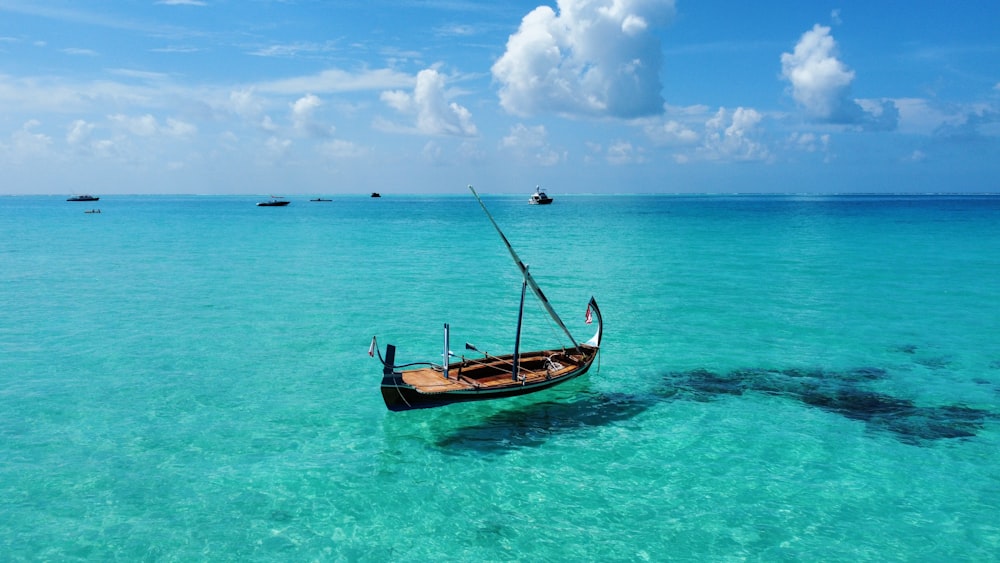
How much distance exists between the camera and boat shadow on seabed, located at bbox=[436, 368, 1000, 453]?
70.5ft

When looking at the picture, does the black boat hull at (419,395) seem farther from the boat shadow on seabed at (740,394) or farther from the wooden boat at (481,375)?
the boat shadow on seabed at (740,394)

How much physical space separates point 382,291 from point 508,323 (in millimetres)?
14837

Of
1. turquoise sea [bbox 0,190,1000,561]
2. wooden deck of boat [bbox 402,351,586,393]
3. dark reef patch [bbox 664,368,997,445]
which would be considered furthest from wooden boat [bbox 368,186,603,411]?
dark reef patch [bbox 664,368,997,445]

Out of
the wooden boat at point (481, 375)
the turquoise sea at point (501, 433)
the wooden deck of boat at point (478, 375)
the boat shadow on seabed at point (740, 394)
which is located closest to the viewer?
the turquoise sea at point (501, 433)

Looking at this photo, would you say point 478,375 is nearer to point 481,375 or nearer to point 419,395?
point 481,375

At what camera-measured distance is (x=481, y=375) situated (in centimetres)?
2442

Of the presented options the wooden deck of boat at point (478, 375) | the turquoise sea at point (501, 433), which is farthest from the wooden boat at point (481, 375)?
the turquoise sea at point (501, 433)

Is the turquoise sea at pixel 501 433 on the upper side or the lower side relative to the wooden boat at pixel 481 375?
lower

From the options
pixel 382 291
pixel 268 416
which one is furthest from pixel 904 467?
pixel 382 291

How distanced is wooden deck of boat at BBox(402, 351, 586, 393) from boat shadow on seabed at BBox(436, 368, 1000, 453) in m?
1.33

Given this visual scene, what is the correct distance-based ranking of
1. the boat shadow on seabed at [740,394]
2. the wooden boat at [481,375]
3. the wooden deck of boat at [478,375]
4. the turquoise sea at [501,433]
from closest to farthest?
the turquoise sea at [501,433] < the wooden boat at [481,375] < the boat shadow on seabed at [740,394] < the wooden deck of boat at [478,375]

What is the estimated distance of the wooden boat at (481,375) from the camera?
838 inches

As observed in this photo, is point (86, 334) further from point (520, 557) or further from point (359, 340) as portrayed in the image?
point (520, 557)

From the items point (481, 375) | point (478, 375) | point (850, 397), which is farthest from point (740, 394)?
point (478, 375)
